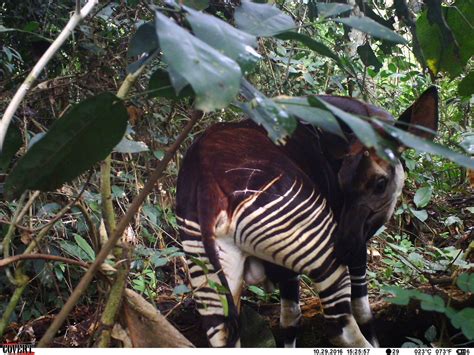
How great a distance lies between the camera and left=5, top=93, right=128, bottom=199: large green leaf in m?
1.06

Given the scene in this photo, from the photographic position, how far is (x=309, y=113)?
36.2 inches

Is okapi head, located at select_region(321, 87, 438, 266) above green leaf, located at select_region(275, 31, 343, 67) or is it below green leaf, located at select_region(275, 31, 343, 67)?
below

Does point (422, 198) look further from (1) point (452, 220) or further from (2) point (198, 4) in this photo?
(2) point (198, 4)

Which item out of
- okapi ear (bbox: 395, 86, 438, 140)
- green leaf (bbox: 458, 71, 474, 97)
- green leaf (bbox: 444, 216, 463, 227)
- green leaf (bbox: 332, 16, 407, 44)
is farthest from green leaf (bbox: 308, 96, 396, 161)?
green leaf (bbox: 444, 216, 463, 227)

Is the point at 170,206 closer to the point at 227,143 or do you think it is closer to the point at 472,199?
the point at 227,143

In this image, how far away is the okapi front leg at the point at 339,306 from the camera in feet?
5.46

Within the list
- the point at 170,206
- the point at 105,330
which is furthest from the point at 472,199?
the point at 105,330

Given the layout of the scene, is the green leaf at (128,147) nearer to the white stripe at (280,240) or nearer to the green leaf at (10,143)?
the green leaf at (10,143)

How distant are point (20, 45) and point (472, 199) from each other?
8.08ft

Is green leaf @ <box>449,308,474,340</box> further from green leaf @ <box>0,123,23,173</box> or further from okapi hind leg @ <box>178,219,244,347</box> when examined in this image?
green leaf @ <box>0,123,23,173</box>

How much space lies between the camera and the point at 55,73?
2.61 meters

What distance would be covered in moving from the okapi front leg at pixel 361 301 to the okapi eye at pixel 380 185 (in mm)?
283

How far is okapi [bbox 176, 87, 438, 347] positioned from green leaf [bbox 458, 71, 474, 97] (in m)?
0.36

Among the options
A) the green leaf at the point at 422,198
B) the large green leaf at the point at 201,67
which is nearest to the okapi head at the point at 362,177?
the large green leaf at the point at 201,67
